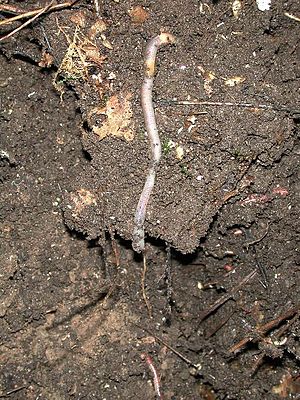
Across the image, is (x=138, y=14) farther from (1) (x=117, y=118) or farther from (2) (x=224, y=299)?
(2) (x=224, y=299)

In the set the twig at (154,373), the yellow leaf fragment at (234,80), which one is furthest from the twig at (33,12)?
the twig at (154,373)

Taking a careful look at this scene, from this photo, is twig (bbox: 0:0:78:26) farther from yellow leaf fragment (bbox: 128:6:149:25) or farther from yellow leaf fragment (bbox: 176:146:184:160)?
yellow leaf fragment (bbox: 176:146:184:160)

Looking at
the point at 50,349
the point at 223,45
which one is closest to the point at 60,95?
the point at 223,45

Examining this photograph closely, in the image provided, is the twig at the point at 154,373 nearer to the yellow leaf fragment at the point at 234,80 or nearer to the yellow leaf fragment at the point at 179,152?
the yellow leaf fragment at the point at 179,152

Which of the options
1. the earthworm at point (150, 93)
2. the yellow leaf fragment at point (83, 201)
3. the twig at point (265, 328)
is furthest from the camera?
the twig at point (265, 328)

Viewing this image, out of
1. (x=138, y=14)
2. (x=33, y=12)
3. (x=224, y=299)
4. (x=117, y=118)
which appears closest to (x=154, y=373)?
(x=224, y=299)

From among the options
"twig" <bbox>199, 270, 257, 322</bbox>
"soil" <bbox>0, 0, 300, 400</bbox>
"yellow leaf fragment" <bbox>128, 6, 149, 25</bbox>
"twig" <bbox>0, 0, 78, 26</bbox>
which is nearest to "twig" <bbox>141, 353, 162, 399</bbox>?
"soil" <bbox>0, 0, 300, 400</bbox>
